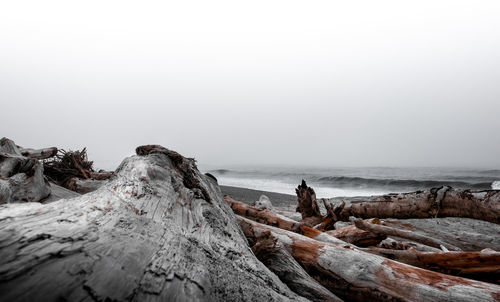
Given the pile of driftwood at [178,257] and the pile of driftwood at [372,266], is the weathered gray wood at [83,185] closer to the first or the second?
the pile of driftwood at [178,257]

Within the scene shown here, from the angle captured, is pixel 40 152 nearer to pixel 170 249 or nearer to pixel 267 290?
pixel 170 249

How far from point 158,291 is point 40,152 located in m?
7.24

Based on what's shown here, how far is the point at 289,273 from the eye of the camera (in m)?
1.78

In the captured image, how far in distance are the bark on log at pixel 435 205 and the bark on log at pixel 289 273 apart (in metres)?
3.78

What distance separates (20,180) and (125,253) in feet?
13.7

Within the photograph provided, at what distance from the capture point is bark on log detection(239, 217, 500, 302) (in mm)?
1629

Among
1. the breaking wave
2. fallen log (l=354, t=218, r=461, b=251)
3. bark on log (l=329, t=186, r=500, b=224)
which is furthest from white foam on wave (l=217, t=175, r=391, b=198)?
fallen log (l=354, t=218, r=461, b=251)

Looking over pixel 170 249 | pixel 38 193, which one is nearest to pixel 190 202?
pixel 170 249

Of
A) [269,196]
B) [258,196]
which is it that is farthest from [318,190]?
[258,196]

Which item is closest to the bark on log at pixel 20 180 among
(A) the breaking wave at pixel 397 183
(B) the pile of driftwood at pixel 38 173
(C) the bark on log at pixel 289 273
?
(B) the pile of driftwood at pixel 38 173

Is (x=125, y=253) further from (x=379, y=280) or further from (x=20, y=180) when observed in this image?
(x=20, y=180)

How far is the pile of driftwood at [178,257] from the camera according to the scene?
2.93 ft

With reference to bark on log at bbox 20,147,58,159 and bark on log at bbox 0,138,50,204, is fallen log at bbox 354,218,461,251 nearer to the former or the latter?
bark on log at bbox 0,138,50,204

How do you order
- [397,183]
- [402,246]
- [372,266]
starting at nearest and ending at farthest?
[372,266] < [402,246] < [397,183]
